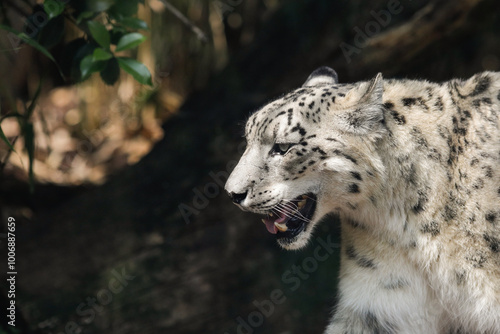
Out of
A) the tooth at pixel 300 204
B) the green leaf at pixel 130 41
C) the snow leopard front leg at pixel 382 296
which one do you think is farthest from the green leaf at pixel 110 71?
the snow leopard front leg at pixel 382 296

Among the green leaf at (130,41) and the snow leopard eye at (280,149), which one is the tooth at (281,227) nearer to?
the snow leopard eye at (280,149)

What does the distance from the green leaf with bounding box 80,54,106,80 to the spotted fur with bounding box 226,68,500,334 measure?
1.02 meters

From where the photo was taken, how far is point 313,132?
3334 millimetres

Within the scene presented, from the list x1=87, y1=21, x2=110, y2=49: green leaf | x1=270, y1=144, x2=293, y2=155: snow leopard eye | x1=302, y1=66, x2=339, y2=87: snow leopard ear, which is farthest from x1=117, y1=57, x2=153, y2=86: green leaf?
x1=302, y1=66, x2=339, y2=87: snow leopard ear

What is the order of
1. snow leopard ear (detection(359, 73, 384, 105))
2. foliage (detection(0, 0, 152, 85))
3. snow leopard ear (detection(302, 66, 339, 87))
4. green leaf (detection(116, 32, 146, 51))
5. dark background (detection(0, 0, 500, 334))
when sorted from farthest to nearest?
dark background (detection(0, 0, 500, 334)), snow leopard ear (detection(302, 66, 339, 87)), green leaf (detection(116, 32, 146, 51)), foliage (detection(0, 0, 152, 85)), snow leopard ear (detection(359, 73, 384, 105))

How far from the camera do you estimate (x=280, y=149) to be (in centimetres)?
337

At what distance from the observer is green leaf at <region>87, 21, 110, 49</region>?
141 inches

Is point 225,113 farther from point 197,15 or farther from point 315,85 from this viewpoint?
point 197,15

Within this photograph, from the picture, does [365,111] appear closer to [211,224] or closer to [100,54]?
[100,54]

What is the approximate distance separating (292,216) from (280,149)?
434mm

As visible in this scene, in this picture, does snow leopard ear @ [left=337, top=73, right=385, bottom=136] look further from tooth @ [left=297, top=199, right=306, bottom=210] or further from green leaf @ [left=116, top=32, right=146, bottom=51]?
green leaf @ [left=116, top=32, right=146, bottom=51]

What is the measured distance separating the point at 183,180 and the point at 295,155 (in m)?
2.71

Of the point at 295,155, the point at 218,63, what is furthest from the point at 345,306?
the point at 218,63

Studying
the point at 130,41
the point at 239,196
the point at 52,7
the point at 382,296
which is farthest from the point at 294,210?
the point at 52,7
